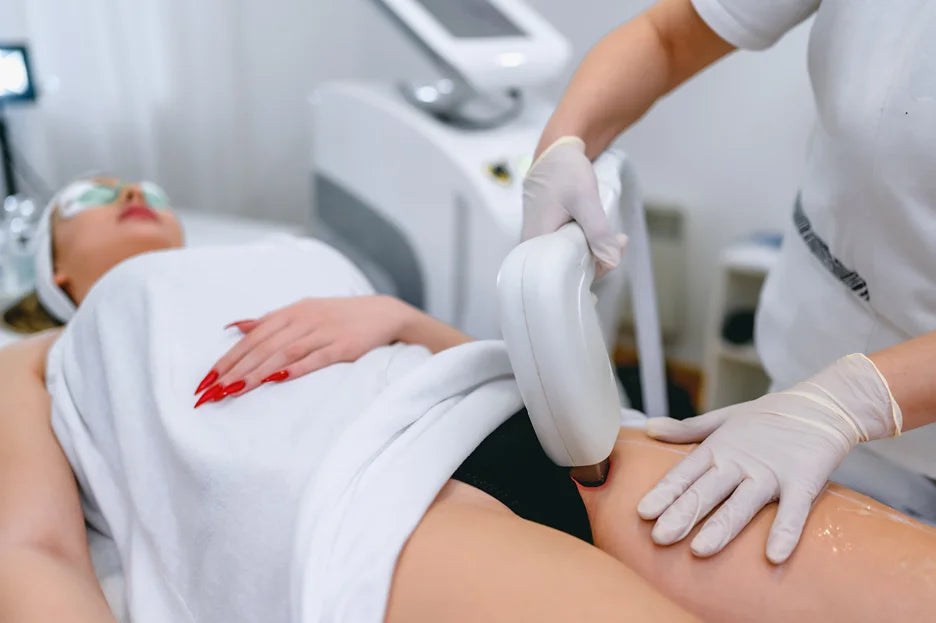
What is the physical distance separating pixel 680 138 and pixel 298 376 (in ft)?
6.42

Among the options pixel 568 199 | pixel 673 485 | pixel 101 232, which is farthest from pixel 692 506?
pixel 101 232

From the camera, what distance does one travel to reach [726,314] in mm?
2250

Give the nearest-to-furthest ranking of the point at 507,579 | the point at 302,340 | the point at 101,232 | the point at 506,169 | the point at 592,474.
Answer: the point at 507,579 < the point at 592,474 < the point at 302,340 < the point at 101,232 < the point at 506,169

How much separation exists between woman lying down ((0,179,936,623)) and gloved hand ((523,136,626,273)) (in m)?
0.17

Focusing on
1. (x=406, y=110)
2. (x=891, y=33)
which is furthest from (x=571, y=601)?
(x=406, y=110)

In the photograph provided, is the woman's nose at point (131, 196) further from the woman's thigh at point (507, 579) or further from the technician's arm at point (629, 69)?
the woman's thigh at point (507, 579)

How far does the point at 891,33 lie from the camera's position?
0.80 meters

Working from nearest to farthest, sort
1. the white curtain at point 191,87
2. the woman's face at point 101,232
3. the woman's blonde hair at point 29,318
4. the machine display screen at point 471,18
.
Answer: the woman's face at point 101,232, the woman's blonde hair at point 29,318, the machine display screen at point 471,18, the white curtain at point 191,87

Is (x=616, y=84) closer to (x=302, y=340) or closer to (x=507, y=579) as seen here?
(x=302, y=340)

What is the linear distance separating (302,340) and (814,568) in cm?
58

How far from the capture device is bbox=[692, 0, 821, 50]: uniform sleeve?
3.05ft

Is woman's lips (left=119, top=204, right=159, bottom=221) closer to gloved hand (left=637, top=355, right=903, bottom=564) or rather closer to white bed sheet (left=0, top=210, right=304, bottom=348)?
white bed sheet (left=0, top=210, right=304, bottom=348)

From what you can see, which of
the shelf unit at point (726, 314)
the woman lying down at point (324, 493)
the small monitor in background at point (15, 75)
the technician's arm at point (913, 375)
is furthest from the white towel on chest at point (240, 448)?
the shelf unit at point (726, 314)

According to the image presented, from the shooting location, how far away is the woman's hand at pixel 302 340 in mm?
873
